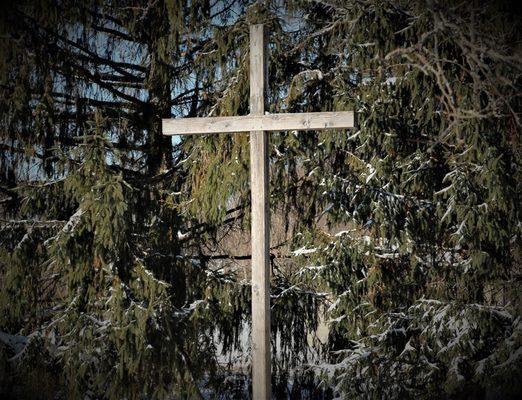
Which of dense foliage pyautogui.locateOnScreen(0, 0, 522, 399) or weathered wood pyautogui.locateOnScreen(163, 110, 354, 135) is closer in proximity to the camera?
weathered wood pyautogui.locateOnScreen(163, 110, 354, 135)

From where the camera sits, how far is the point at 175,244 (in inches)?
239

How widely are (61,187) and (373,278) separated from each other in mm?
3117

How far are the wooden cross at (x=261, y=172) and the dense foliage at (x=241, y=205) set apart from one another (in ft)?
4.89

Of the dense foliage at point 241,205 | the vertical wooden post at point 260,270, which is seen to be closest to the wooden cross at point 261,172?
the vertical wooden post at point 260,270

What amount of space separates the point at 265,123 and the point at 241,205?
7.34 ft

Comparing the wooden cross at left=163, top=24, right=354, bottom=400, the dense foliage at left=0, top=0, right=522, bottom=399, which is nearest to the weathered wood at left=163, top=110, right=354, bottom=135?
the wooden cross at left=163, top=24, right=354, bottom=400

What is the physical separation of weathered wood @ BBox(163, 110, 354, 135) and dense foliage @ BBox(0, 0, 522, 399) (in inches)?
46.3

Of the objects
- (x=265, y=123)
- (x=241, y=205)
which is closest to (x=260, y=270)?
(x=265, y=123)

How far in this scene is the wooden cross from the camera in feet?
12.9

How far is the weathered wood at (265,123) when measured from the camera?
3930 millimetres

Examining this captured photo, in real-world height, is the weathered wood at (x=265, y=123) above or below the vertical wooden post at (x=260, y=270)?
above

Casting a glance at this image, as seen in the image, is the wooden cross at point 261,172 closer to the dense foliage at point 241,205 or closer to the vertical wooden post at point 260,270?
the vertical wooden post at point 260,270

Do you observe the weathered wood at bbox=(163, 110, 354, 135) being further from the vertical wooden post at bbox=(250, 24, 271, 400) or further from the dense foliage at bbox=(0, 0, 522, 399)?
the dense foliage at bbox=(0, 0, 522, 399)

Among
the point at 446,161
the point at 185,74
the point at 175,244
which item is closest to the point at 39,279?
the point at 175,244
